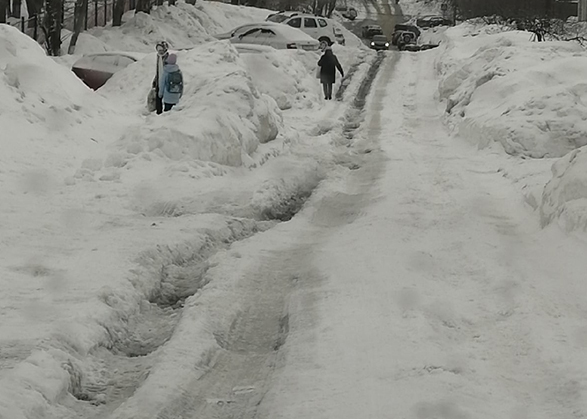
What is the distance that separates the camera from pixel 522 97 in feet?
54.1

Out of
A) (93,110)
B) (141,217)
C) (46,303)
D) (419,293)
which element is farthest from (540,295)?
(93,110)

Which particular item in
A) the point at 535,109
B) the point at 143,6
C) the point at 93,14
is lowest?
the point at 535,109

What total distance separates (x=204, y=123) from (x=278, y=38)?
60.3 ft

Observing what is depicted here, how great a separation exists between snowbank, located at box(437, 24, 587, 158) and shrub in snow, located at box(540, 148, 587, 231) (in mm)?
4431

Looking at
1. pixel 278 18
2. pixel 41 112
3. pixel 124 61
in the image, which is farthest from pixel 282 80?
pixel 278 18

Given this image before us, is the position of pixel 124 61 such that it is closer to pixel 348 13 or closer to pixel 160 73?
pixel 160 73

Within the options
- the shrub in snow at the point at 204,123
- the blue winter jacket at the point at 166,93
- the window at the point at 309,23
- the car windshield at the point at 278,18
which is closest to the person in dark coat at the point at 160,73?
the blue winter jacket at the point at 166,93

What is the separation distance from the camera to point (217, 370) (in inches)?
245

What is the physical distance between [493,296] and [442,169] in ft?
21.4

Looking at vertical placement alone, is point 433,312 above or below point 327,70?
A: below

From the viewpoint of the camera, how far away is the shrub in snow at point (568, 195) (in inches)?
364

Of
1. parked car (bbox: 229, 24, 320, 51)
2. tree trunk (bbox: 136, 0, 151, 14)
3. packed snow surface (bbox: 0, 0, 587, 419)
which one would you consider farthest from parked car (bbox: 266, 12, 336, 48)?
packed snow surface (bbox: 0, 0, 587, 419)

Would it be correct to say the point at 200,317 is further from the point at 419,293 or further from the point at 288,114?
the point at 288,114

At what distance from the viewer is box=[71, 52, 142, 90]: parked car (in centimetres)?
2166
